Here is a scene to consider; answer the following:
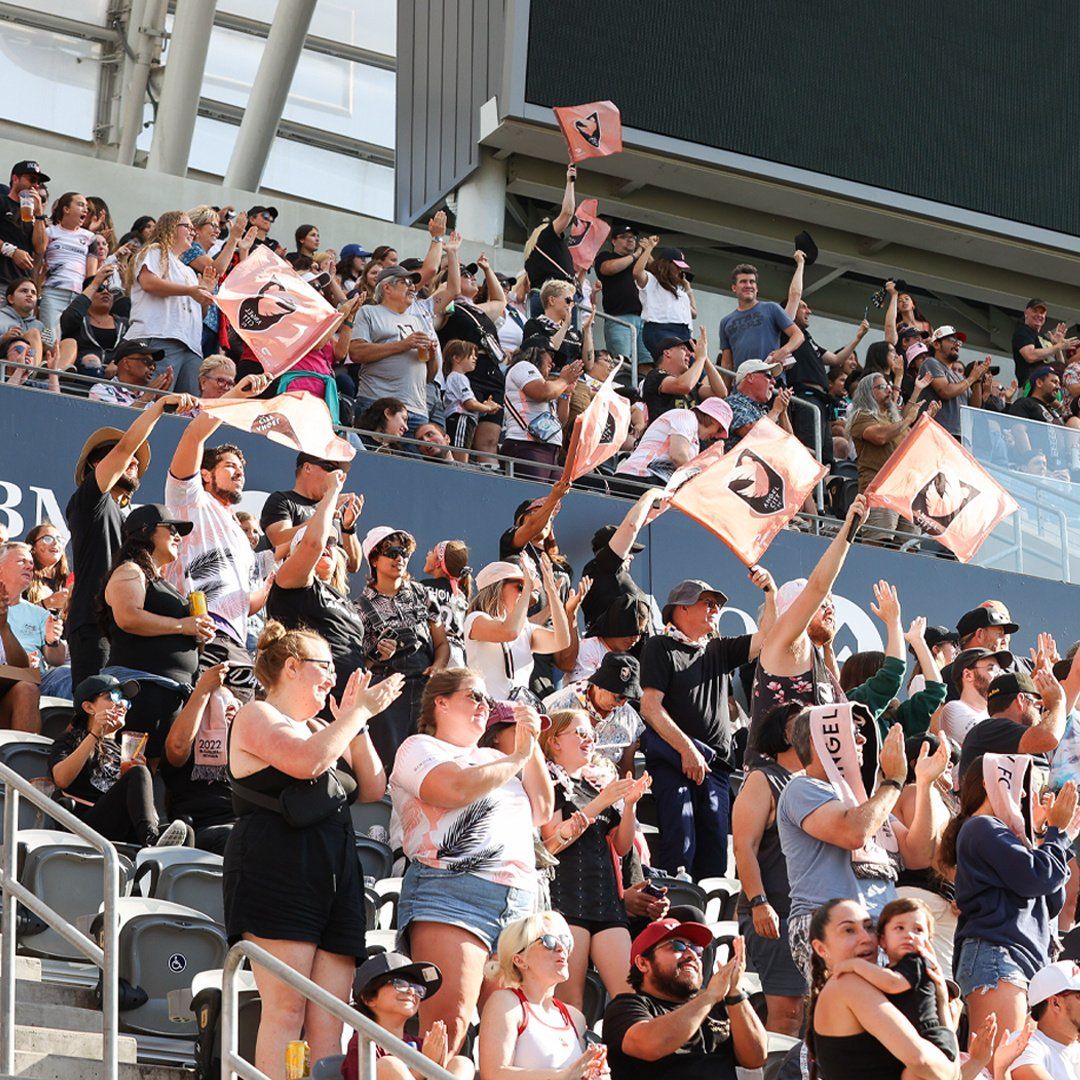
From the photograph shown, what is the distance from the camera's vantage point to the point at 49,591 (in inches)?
396

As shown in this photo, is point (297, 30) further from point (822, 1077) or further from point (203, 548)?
point (822, 1077)

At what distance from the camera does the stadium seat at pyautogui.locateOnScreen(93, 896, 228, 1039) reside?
6.60m

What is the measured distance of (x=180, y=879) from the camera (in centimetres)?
718

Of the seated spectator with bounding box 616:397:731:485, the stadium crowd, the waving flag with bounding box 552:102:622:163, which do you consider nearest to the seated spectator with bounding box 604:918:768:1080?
the stadium crowd

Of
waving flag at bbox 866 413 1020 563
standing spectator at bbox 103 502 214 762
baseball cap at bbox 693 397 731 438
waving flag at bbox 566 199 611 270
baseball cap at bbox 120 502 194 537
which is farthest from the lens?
waving flag at bbox 566 199 611 270

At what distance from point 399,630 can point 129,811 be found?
78.7 inches

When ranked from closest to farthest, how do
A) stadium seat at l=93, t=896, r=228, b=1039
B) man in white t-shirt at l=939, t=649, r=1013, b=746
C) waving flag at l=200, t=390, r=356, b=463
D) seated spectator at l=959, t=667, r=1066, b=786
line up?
stadium seat at l=93, t=896, r=228, b=1039, seated spectator at l=959, t=667, r=1066, b=786, man in white t-shirt at l=939, t=649, r=1013, b=746, waving flag at l=200, t=390, r=356, b=463

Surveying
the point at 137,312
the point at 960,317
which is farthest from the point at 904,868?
the point at 960,317

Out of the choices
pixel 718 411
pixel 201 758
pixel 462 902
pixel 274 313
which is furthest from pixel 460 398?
pixel 462 902

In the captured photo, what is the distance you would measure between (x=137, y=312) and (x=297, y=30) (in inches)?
356

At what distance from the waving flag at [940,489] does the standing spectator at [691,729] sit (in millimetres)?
2684

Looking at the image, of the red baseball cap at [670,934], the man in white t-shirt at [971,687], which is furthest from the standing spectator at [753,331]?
the red baseball cap at [670,934]

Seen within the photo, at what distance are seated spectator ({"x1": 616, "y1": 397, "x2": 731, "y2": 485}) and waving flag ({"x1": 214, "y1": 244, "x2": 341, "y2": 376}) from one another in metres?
2.62

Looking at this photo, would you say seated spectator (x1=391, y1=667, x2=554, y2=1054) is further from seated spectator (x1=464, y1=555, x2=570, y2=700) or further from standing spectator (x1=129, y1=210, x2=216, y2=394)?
standing spectator (x1=129, y1=210, x2=216, y2=394)
